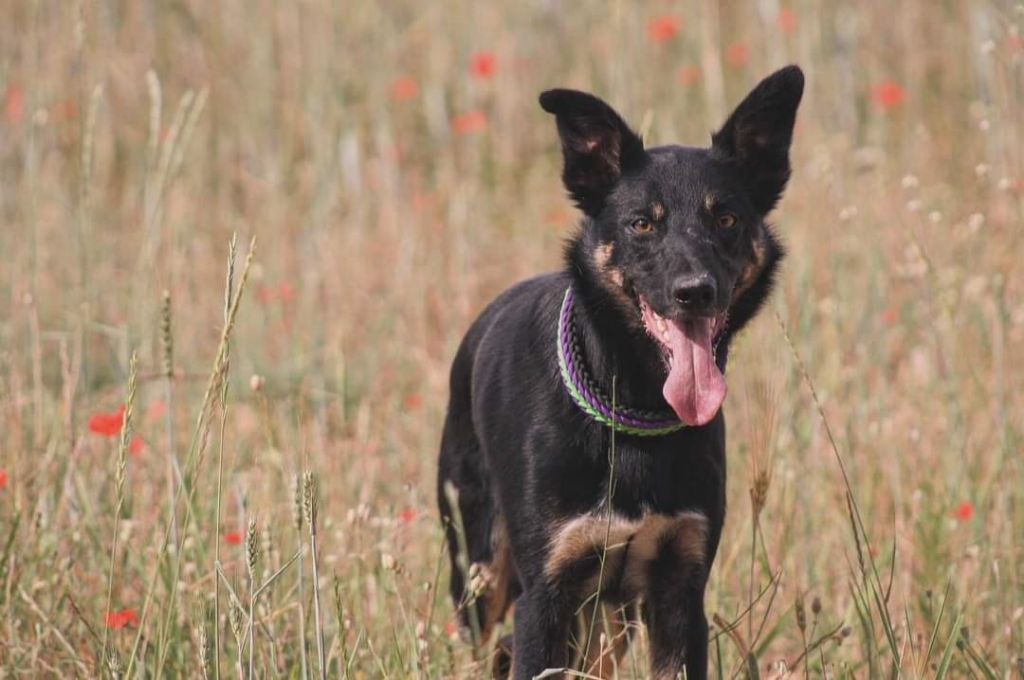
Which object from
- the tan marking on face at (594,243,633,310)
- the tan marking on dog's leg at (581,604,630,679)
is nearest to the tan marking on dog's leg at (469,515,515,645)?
the tan marking on dog's leg at (581,604,630,679)

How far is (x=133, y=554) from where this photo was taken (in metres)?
3.95

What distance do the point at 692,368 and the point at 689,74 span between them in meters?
4.70

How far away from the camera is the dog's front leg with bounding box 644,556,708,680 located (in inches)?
136

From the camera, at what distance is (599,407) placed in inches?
134

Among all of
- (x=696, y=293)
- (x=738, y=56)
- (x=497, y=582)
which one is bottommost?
(x=497, y=582)

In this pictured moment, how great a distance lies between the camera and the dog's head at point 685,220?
10.6 ft

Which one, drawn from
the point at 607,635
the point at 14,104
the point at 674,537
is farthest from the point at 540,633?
the point at 14,104

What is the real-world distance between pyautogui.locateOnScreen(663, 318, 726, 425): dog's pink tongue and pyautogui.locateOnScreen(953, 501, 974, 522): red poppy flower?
4.58ft

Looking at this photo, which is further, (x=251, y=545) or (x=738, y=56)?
(x=738, y=56)

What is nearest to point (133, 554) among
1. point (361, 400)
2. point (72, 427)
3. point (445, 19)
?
point (72, 427)

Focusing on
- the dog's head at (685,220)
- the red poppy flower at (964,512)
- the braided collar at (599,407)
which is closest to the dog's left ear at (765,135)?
the dog's head at (685,220)

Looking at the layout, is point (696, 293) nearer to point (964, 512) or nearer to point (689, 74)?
point (964, 512)

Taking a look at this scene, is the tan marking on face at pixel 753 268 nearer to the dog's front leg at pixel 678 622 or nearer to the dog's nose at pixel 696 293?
the dog's nose at pixel 696 293

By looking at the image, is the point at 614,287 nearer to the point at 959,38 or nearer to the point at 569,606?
the point at 569,606
